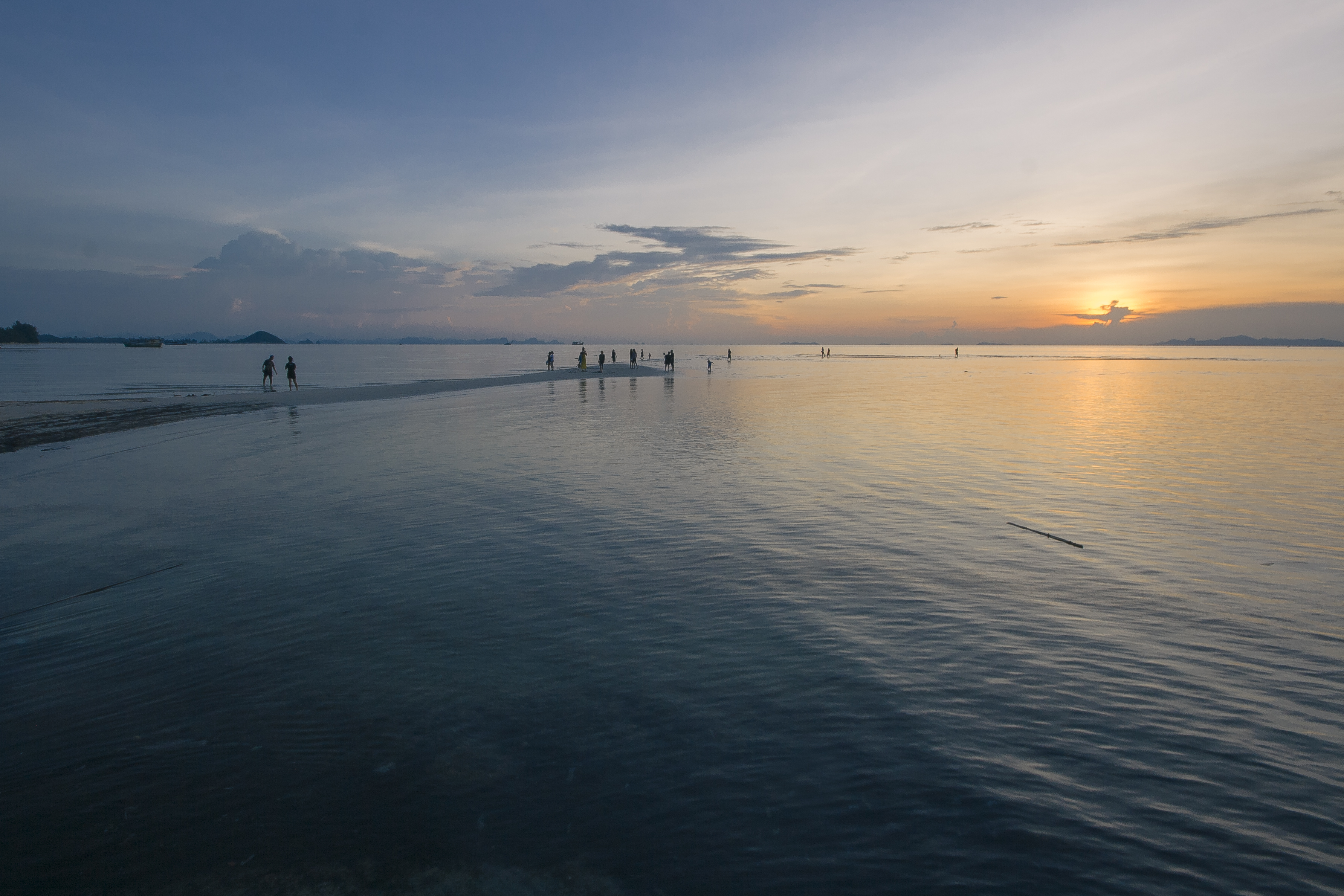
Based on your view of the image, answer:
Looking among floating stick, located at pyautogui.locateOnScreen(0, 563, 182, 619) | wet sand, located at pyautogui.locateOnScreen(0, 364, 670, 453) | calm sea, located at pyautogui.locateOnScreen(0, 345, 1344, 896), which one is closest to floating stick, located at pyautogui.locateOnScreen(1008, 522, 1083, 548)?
calm sea, located at pyautogui.locateOnScreen(0, 345, 1344, 896)

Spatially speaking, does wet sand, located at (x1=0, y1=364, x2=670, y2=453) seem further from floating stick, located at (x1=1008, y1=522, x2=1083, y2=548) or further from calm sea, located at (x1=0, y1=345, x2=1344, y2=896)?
floating stick, located at (x1=1008, y1=522, x2=1083, y2=548)

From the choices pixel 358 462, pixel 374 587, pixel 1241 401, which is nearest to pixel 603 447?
pixel 358 462

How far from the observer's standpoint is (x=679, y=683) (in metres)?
7.71

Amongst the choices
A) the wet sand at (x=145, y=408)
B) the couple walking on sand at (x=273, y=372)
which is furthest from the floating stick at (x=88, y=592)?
the couple walking on sand at (x=273, y=372)

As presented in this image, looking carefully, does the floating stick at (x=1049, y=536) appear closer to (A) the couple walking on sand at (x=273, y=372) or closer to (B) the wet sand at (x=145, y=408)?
(B) the wet sand at (x=145, y=408)

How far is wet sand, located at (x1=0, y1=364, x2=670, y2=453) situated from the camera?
29.2 metres

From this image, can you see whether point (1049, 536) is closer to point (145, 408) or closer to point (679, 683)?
point (679, 683)

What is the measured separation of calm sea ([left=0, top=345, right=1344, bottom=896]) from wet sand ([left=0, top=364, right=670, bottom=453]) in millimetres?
12399

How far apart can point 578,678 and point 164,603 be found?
7084 mm

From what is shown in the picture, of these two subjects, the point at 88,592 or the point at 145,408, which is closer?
the point at 88,592

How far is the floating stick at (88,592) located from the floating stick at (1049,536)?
54.9ft

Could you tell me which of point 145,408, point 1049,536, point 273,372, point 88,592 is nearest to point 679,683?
point 88,592

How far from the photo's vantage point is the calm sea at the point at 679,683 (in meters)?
5.21

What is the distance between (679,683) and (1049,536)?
10.0 m
